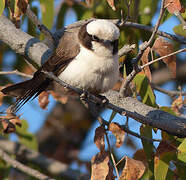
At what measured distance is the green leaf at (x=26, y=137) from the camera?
4.01 m

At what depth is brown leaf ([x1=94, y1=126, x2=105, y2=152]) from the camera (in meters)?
2.27

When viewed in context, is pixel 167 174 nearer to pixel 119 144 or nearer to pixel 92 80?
pixel 119 144

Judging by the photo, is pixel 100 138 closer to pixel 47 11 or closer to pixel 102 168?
pixel 102 168

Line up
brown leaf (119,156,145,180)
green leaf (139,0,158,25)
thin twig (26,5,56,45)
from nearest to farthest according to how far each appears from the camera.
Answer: brown leaf (119,156,145,180)
thin twig (26,5,56,45)
green leaf (139,0,158,25)

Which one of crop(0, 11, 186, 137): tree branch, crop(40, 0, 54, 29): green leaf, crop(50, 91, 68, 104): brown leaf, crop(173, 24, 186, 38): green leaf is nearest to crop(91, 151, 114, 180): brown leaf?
crop(0, 11, 186, 137): tree branch

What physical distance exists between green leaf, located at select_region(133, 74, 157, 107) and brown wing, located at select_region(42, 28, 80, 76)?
0.49m

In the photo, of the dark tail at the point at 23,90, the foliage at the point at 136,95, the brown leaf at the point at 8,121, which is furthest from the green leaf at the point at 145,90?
the brown leaf at the point at 8,121

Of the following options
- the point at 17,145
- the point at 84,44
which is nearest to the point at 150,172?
the point at 84,44

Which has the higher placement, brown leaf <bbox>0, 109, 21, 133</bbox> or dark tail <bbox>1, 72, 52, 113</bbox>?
dark tail <bbox>1, 72, 52, 113</bbox>

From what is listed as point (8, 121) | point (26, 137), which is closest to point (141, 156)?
point (8, 121)

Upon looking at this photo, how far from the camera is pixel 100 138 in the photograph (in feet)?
7.56

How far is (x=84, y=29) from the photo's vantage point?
2711mm

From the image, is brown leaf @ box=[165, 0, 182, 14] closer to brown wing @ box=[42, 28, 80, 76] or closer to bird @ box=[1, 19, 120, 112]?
bird @ box=[1, 19, 120, 112]

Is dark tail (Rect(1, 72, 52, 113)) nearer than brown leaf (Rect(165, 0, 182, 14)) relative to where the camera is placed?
No
